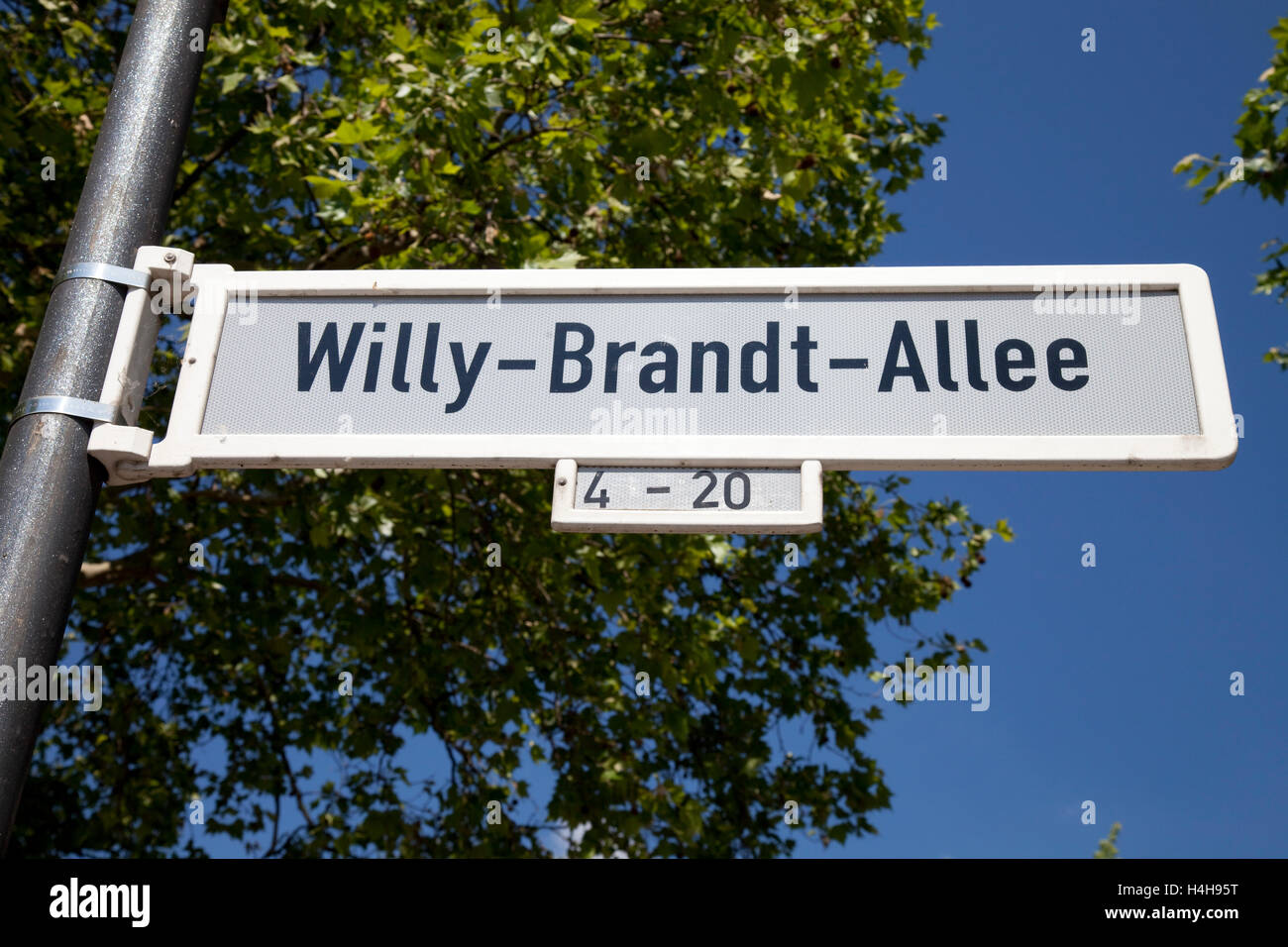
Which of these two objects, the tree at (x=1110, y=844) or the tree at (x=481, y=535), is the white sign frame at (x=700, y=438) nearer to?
the tree at (x=481, y=535)

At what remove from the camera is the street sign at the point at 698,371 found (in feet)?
5.67

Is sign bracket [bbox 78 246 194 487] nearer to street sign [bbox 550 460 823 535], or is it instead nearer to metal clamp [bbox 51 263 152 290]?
metal clamp [bbox 51 263 152 290]

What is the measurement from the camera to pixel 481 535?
689cm

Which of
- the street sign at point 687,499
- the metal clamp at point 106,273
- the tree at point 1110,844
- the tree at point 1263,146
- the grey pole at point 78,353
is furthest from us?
the tree at point 1110,844

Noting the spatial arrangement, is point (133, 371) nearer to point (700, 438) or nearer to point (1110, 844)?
point (700, 438)

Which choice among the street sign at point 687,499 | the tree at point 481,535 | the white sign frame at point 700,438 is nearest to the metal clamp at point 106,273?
the white sign frame at point 700,438

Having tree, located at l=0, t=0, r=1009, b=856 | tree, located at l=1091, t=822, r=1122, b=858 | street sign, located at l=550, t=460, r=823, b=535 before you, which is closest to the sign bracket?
street sign, located at l=550, t=460, r=823, b=535

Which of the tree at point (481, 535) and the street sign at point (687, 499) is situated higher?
the tree at point (481, 535)

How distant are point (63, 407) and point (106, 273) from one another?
9.4 inches

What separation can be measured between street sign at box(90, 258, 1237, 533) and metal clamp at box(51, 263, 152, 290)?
0.9 inches

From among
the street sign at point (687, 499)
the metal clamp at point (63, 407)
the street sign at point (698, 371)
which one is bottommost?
the street sign at point (687, 499)

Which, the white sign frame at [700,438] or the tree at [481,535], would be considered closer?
the white sign frame at [700,438]

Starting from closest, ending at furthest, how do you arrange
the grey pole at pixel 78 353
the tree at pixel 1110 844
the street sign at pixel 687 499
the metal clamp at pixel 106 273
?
the grey pole at pixel 78 353
the street sign at pixel 687 499
the metal clamp at pixel 106 273
the tree at pixel 1110 844

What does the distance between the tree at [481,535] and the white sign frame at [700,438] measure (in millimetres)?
3437
